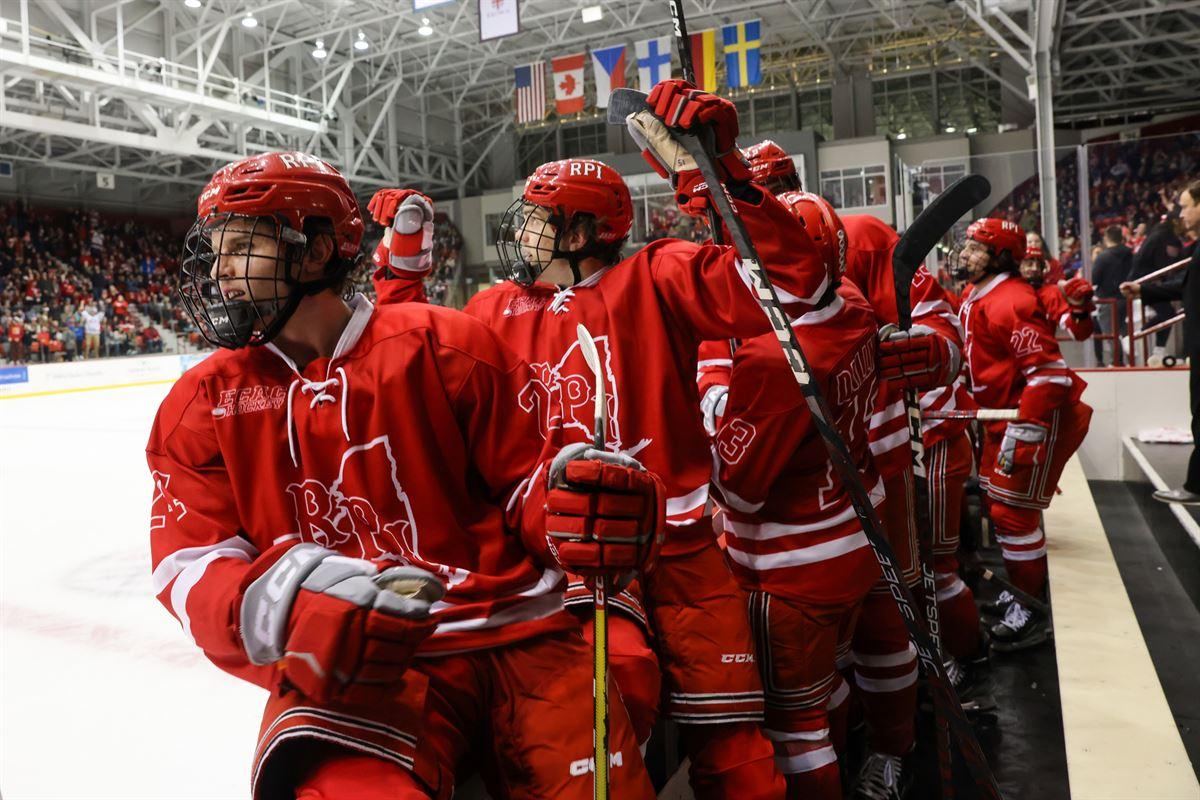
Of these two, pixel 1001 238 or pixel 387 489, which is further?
pixel 1001 238

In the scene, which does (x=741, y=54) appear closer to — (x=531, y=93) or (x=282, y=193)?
(x=531, y=93)

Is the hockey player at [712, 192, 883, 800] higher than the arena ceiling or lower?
lower

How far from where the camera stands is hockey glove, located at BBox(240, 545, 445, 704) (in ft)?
3.10

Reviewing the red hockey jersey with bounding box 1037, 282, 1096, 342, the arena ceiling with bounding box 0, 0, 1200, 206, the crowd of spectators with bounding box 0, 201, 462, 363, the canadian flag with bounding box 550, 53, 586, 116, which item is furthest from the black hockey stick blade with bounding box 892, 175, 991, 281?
the canadian flag with bounding box 550, 53, 586, 116

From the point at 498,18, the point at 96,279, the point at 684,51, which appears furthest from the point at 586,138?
the point at 684,51

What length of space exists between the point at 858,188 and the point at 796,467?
16.0 m

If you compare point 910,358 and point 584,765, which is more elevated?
point 910,358

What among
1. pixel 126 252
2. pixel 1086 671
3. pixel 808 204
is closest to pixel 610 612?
pixel 808 204

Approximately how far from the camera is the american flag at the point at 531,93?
13383 millimetres

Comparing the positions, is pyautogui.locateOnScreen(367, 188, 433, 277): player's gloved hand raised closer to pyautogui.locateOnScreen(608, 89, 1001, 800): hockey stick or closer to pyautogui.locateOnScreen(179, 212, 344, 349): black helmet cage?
pyautogui.locateOnScreen(608, 89, 1001, 800): hockey stick

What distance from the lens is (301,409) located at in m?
1.22

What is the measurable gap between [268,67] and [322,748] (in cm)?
1624

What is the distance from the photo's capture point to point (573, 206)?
1.77 meters

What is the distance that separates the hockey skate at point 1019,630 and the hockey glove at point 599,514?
2.41 m
